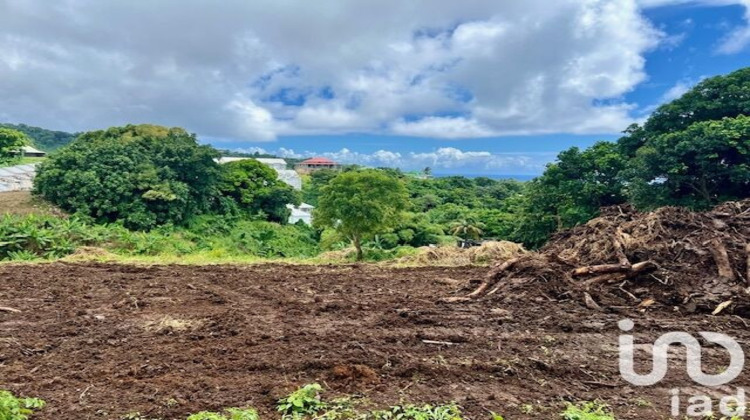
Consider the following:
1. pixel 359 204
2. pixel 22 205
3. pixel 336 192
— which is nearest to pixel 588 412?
pixel 359 204

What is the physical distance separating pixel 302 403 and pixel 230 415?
18.9 inches

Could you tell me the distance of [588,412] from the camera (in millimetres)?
3307

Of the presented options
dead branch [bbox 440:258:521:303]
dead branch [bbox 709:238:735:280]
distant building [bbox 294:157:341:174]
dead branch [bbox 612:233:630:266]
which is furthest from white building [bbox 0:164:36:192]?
distant building [bbox 294:157:341:174]

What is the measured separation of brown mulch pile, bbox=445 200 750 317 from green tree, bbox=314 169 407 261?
876 cm

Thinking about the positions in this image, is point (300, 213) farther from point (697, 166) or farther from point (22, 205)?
point (697, 166)

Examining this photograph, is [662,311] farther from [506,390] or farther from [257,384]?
[257,384]

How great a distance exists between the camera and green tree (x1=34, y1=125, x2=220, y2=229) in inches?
960

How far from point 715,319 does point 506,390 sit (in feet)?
10.6

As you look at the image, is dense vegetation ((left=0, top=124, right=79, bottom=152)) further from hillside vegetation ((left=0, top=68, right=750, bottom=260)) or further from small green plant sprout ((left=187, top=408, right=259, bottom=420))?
small green plant sprout ((left=187, top=408, right=259, bottom=420))

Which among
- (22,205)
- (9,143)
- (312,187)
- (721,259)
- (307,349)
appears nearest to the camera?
(307,349)

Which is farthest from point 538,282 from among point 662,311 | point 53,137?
point 53,137

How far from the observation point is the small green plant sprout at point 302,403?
10.8 ft

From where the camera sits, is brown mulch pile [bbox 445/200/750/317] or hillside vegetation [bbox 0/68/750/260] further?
hillside vegetation [bbox 0/68/750/260]

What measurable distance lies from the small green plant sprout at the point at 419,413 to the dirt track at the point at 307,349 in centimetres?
12
